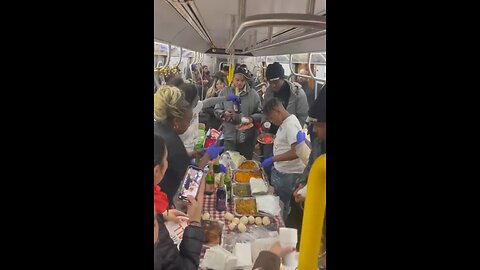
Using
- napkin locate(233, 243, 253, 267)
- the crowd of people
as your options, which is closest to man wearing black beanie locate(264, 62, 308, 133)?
the crowd of people

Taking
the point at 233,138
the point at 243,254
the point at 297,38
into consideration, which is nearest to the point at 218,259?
the point at 243,254

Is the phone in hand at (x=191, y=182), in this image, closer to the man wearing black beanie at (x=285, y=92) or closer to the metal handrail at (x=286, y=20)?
the man wearing black beanie at (x=285, y=92)

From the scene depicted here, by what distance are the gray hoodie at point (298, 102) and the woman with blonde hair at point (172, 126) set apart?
0.30 meters

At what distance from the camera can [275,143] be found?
1.58 m

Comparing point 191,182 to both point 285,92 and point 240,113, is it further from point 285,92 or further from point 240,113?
point 285,92

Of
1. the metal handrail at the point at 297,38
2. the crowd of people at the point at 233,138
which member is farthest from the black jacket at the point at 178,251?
the metal handrail at the point at 297,38

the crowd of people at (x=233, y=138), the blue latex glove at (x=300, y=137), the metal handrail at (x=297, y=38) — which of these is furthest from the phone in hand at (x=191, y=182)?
the metal handrail at (x=297, y=38)

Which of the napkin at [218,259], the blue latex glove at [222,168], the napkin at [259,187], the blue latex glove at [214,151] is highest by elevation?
the blue latex glove at [214,151]

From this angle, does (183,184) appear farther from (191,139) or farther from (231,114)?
(231,114)

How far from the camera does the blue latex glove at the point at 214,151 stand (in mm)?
1568

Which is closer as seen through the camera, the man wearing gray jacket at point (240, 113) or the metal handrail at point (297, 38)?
the metal handrail at point (297, 38)

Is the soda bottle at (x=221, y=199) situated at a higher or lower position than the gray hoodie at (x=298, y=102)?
lower

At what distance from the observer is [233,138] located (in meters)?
1.58
